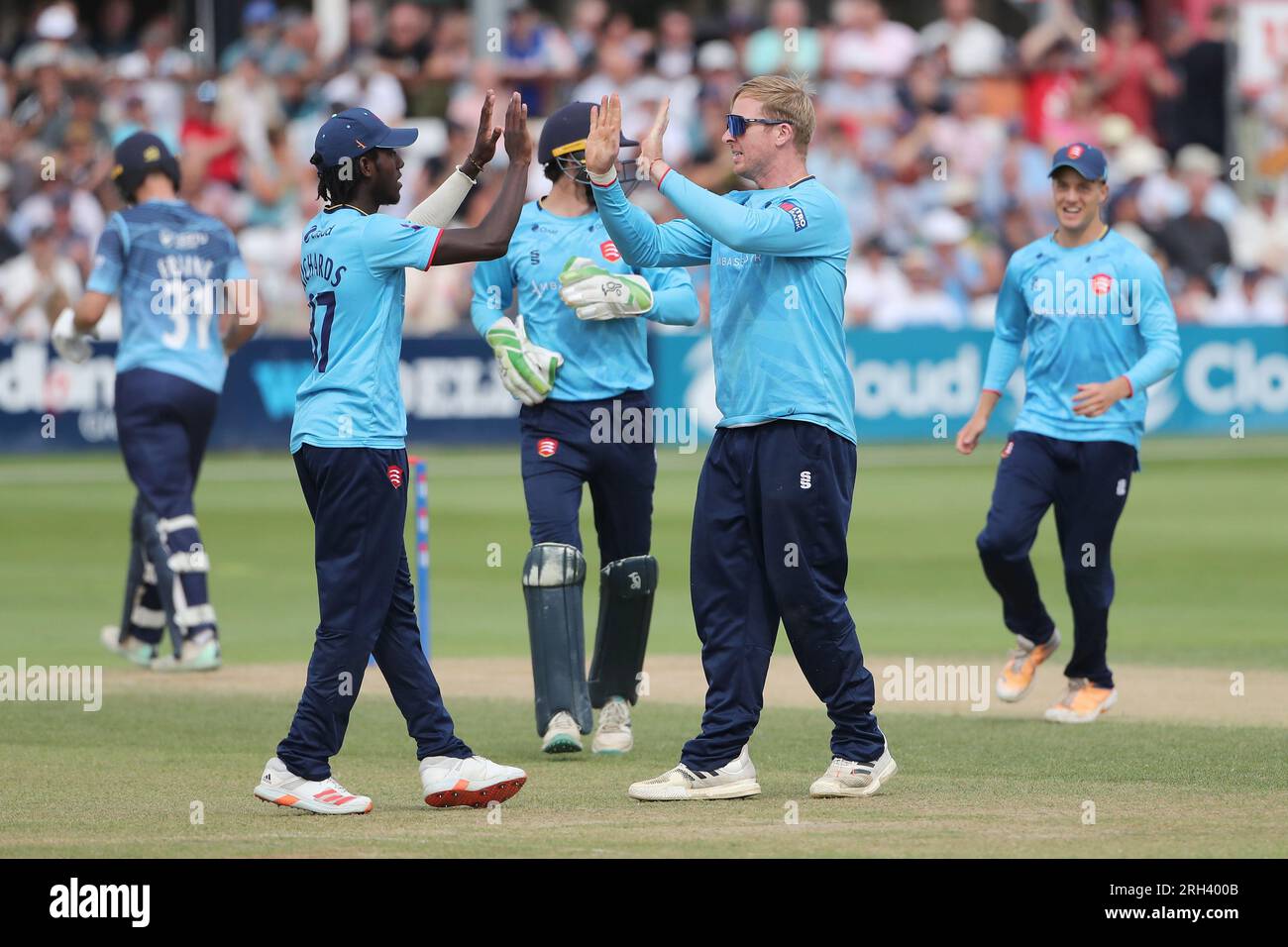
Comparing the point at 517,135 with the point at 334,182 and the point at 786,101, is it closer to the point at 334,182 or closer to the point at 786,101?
the point at 334,182

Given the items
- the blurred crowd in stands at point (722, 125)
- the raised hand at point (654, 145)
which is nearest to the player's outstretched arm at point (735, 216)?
the raised hand at point (654, 145)

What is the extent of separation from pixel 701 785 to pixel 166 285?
535 centimetres

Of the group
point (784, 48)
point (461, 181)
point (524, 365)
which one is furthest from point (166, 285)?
point (784, 48)

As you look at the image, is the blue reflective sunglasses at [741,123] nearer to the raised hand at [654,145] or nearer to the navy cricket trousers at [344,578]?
the raised hand at [654,145]

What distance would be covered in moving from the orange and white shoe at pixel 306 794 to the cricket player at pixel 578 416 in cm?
179

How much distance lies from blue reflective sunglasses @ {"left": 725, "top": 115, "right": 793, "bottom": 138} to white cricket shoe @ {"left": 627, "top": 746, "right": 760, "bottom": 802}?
227cm

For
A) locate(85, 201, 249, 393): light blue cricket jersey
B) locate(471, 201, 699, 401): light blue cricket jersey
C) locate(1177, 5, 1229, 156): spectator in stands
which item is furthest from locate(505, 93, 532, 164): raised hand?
locate(1177, 5, 1229, 156): spectator in stands

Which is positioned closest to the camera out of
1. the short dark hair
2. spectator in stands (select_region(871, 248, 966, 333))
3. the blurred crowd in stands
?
the short dark hair

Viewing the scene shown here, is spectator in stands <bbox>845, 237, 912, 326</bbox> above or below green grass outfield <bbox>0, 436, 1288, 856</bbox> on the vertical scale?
above

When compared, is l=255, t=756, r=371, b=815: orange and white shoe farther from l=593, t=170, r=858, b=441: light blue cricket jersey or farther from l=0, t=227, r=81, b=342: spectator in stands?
l=0, t=227, r=81, b=342: spectator in stands

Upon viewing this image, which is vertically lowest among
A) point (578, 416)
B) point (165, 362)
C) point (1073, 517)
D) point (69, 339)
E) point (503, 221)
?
point (1073, 517)

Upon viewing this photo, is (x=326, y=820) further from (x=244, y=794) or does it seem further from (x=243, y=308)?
(x=243, y=308)

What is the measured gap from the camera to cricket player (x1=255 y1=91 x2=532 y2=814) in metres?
7.80

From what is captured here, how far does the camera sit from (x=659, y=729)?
10.3 metres
